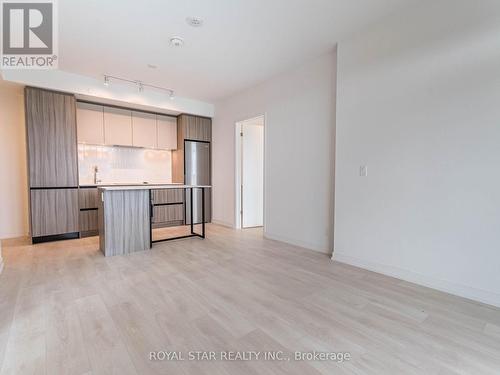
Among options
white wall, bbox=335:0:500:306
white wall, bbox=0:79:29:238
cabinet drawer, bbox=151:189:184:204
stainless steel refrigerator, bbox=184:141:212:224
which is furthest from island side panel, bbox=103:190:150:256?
white wall, bbox=335:0:500:306

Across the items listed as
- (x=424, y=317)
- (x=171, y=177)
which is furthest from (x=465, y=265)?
(x=171, y=177)

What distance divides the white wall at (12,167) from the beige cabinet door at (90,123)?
3.01 ft

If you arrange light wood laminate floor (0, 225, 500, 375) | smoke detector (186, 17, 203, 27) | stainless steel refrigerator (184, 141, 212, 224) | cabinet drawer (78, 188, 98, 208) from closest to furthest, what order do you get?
A: 1. light wood laminate floor (0, 225, 500, 375)
2. smoke detector (186, 17, 203, 27)
3. cabinet drawer (78, 188, 98, 208)
4. stainless steel refrigerator (184, 141, 212, 224)

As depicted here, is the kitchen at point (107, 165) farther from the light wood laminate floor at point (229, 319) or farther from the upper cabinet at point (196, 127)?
the light wood laminate floor at point (229, 319)

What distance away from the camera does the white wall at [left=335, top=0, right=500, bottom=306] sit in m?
2.07

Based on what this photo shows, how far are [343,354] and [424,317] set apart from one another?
88 centimetres

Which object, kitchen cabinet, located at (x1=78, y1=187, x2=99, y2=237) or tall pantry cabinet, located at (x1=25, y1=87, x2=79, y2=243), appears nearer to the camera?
tall pantry cabinet, located at (x1=25, y1=87, x2=79, y2=243)

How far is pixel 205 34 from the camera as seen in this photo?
2.88m

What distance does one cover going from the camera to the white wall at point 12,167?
418cm

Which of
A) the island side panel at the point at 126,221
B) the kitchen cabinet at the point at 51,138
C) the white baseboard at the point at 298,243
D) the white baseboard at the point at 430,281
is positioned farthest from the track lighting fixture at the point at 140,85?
the white baseboard at the point at 430,281

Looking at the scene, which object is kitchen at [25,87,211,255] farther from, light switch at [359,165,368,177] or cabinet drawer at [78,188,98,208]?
light switch at [359,165,368,177]

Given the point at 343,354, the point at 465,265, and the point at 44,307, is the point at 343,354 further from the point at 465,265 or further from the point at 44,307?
the point at 44,307

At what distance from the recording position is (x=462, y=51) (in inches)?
85.3

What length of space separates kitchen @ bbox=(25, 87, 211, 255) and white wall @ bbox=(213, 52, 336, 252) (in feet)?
4.42
